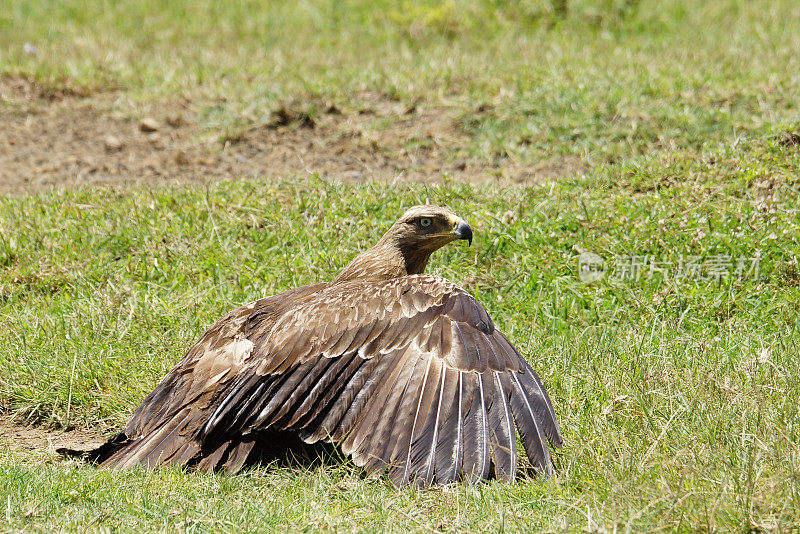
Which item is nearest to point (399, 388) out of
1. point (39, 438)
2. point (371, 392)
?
point (371, 392)

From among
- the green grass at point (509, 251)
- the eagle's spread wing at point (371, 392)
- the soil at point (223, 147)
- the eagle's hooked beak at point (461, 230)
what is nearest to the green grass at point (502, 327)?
the green grass at point (509, 251)

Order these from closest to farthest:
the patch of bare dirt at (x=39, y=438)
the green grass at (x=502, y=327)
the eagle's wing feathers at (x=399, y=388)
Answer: the green grass at (x=502, y=327), the eagle's wing feathers at (x=399, y=388), the patch of bare dirt at (x=39, y=438)


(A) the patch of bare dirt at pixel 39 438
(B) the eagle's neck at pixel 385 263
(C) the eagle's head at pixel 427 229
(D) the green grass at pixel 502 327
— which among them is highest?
(C) the eagle's head at pixel 427 229

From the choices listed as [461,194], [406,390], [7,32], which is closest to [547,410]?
[406,390]

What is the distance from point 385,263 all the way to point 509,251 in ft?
4.78

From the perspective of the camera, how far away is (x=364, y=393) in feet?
15.0

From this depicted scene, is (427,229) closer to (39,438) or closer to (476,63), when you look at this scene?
(39,438)

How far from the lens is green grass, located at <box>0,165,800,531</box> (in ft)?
12.9

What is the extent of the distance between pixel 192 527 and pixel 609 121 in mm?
6082

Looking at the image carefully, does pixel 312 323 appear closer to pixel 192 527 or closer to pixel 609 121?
pixel 192 527

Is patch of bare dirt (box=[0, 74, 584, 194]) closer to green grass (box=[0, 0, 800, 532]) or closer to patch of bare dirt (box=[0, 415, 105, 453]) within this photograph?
green grass (box=[0, 0, 800, 532])

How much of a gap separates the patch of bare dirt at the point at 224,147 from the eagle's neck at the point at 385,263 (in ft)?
7.68

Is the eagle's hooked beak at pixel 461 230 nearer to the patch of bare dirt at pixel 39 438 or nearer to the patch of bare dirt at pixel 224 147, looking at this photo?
the patch of bare dirt at pixel 39 438

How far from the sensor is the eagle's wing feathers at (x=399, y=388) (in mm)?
4301
